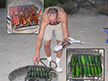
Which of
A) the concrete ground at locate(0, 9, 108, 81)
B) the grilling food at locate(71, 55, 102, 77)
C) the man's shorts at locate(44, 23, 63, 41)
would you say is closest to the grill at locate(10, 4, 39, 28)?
the concrete ground at locate(0, 9, 108, 81)

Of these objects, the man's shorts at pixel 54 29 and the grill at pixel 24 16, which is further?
the grill at pixel 24 16

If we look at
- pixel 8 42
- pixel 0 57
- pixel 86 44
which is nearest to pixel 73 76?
pixel 0 57

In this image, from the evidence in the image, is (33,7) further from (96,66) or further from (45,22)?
(96,66)

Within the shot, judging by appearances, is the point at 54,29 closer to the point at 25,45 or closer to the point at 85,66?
the point at 85,66

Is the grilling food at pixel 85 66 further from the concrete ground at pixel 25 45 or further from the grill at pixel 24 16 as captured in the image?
the grill at pixel 24 16

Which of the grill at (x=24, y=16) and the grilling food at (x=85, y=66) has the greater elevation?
the grill at (x=24, y=16)

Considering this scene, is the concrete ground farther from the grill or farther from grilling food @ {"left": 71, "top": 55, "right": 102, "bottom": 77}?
the grill

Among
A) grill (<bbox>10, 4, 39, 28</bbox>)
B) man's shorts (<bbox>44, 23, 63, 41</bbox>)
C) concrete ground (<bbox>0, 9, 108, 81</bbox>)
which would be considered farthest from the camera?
grill (<bbox>10, 4, 39, 28</bbox>)

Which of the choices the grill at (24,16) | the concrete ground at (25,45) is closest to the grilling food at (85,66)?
the concrete ground at (25,45)

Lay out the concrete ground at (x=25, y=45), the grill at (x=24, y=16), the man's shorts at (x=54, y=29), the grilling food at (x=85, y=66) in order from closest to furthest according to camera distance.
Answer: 1. the grilling food at (x=85, y=66)
2. the man's shorts at (x=54, y=29)
3. the concrete ground at (x=25, y=45)
4. the grill at (x=24, y=16)

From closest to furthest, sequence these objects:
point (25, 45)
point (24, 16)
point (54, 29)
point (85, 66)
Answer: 1. point (85, 66)
2. point (54, 29)
3. point (25, 45)
4. point (24, 16)

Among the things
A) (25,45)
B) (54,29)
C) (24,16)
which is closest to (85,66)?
(54,29)

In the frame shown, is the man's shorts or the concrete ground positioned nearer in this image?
the man's shorts

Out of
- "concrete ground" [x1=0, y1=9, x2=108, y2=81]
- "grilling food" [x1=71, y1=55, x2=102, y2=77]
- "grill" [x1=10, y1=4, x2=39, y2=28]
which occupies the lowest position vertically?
"concrete ground" [x1=0, y1=9, x2=108, y2=81]
